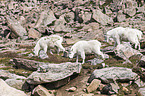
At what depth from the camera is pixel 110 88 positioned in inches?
403

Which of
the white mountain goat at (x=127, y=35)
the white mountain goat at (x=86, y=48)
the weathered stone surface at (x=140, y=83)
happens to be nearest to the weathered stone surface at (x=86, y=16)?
the white mountain goat at (x=127, y=35)

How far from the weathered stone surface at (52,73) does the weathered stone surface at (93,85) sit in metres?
2.14

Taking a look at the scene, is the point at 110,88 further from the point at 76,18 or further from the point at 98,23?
the point at 76,18

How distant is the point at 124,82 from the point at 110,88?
2074 millimetres

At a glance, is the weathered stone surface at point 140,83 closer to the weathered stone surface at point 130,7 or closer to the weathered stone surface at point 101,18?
the weathered stone surface at point 101,18

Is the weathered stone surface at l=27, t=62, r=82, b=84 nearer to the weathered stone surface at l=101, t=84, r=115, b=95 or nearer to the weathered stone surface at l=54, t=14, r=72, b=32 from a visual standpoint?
the weathered stone surface at l=101, t=84, r=115, b=95

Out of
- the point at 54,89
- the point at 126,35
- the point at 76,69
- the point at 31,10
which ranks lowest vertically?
the point at 54,89

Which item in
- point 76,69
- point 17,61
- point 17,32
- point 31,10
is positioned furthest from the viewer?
point 31,10

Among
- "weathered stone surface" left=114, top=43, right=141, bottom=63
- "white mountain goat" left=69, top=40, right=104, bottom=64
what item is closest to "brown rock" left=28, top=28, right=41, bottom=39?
"white mountain goat" left=69, top=40, right=104, bottom=64

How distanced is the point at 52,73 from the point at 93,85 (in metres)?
3.51

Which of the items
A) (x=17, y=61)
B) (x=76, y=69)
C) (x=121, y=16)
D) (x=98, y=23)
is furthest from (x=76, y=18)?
(x=76, y=69)

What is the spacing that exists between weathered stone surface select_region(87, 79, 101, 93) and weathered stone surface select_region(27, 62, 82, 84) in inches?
84.2

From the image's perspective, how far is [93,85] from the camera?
A: 1102 centimetres

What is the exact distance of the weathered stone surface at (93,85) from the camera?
35.5 ft
